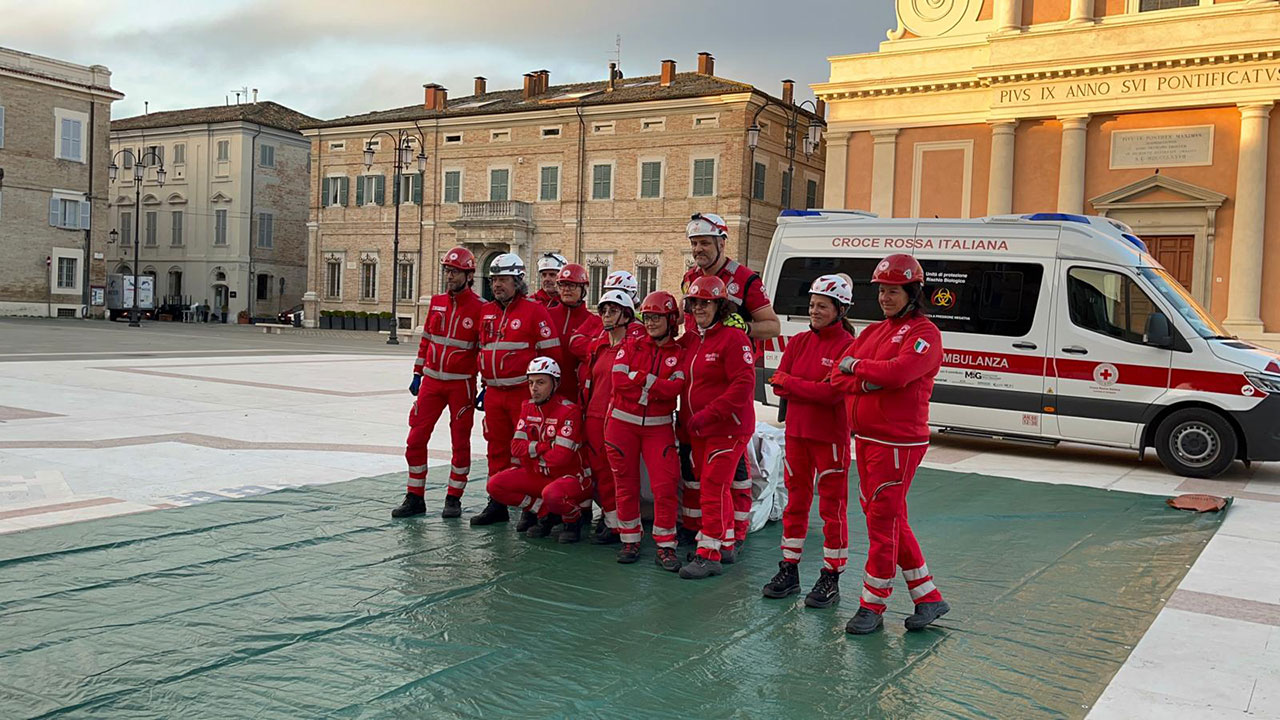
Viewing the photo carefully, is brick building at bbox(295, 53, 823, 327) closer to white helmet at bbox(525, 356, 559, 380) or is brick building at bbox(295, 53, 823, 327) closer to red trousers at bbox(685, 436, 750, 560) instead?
white helmet at bbox(525, 356, 559, 380)

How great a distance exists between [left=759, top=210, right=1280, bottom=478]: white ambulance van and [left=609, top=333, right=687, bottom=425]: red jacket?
273 inches

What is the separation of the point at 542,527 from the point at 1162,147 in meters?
29.2

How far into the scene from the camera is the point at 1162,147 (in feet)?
100.0

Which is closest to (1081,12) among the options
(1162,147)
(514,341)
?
(1162,147)

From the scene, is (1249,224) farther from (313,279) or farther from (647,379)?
(313,279)

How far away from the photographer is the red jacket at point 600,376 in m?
6.97

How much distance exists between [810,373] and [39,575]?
4413 mm

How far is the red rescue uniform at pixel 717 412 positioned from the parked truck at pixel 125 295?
46.8 meters

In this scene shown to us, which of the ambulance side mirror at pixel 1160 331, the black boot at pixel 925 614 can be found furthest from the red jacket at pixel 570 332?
the ambulance side mirror at pixel 1160 331

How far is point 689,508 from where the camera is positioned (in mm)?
7016

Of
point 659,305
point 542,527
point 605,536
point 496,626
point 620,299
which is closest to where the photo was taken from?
point 496,626

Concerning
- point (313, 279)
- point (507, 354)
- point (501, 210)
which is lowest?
point (507, 354)

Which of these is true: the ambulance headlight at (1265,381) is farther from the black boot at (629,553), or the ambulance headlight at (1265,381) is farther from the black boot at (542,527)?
the black boot at (542,527)

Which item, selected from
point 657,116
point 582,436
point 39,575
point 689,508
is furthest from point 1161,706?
point 657,116
